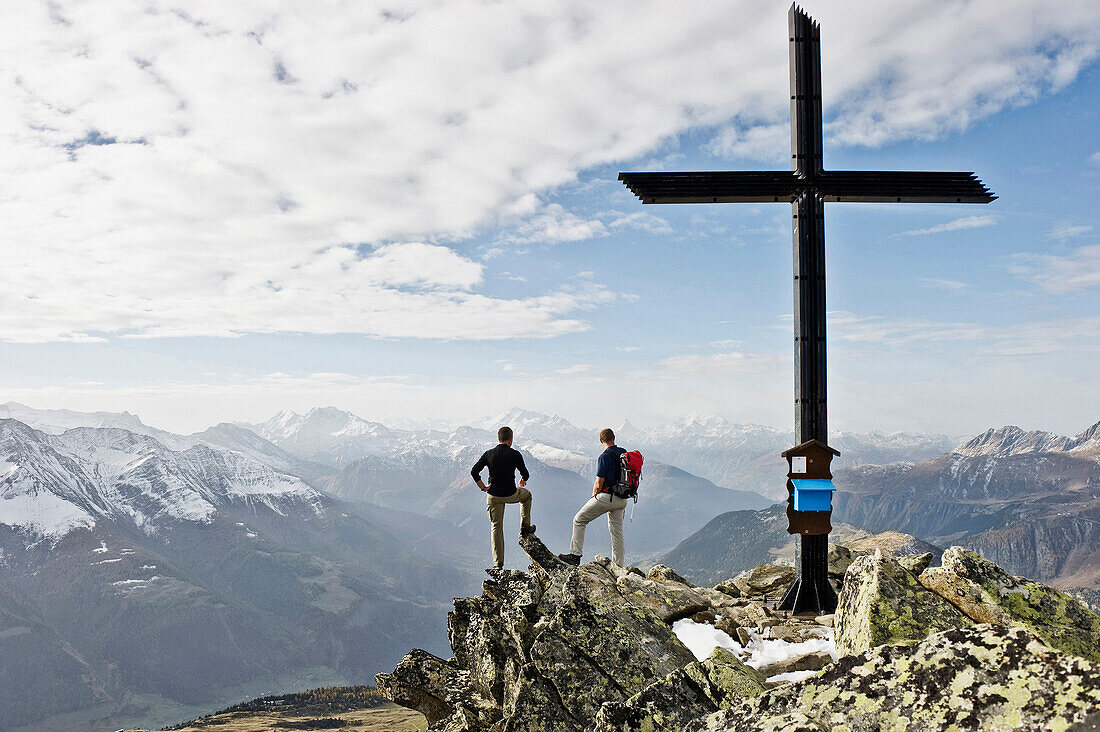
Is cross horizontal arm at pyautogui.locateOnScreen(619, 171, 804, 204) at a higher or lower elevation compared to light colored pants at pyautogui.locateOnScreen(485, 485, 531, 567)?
higher

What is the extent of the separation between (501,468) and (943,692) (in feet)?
49.3

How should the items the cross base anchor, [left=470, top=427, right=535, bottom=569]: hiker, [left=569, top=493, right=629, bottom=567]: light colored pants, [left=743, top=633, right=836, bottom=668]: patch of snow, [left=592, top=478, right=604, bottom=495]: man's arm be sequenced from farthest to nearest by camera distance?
[left=470, top=427, right=535, bottom=569]: hiker, [left=592, top=478, right=604, bottom=495]: man's arm, [left=569, top=493, right=629, bottom=567]: light colored pants, the cross base anchor, [left=743, top=633, right=836, bottom=668]: patch of snow

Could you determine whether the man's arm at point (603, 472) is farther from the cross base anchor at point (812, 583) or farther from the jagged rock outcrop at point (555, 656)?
the cross base anchor at point (812, 583)

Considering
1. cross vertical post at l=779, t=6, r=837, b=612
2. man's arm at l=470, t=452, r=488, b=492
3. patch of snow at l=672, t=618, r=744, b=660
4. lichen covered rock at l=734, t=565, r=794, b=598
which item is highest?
cross vertical post at l=779, t=6, r=837, b=612

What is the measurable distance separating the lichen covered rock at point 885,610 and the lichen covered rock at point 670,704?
2312 millimetres

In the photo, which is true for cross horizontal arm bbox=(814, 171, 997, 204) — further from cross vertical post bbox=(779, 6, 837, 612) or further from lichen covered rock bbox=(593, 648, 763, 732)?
lichen covered rock bbox=(593, 648, 763, 732)

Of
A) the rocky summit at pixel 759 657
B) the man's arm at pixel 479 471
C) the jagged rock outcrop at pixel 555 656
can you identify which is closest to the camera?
the rocky summit at pixel 759 657

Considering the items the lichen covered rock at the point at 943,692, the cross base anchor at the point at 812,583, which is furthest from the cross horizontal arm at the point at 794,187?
the lichen covered rock at the point at 943,692

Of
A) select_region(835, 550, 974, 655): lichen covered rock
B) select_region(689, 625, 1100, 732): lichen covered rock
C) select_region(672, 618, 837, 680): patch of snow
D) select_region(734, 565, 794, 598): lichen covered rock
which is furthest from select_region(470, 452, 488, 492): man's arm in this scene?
select_region(689, 625, 1100, 732): lichen covered rock

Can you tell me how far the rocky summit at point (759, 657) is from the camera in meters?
4.97

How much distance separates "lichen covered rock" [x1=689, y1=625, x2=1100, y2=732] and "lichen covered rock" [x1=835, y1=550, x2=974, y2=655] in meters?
3.96

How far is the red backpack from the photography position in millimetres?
18938

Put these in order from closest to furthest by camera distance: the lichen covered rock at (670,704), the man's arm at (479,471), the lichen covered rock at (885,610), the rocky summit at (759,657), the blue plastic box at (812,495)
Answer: the rocky summit at (759,657)
the lichen covered rock at (670,704)
the lichen covered rock at (885,610)
the blue plastic box at (812,495)
the man's arm at (479,471)

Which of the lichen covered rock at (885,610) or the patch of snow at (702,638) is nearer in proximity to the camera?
the lichen covered rock at (885,610)
